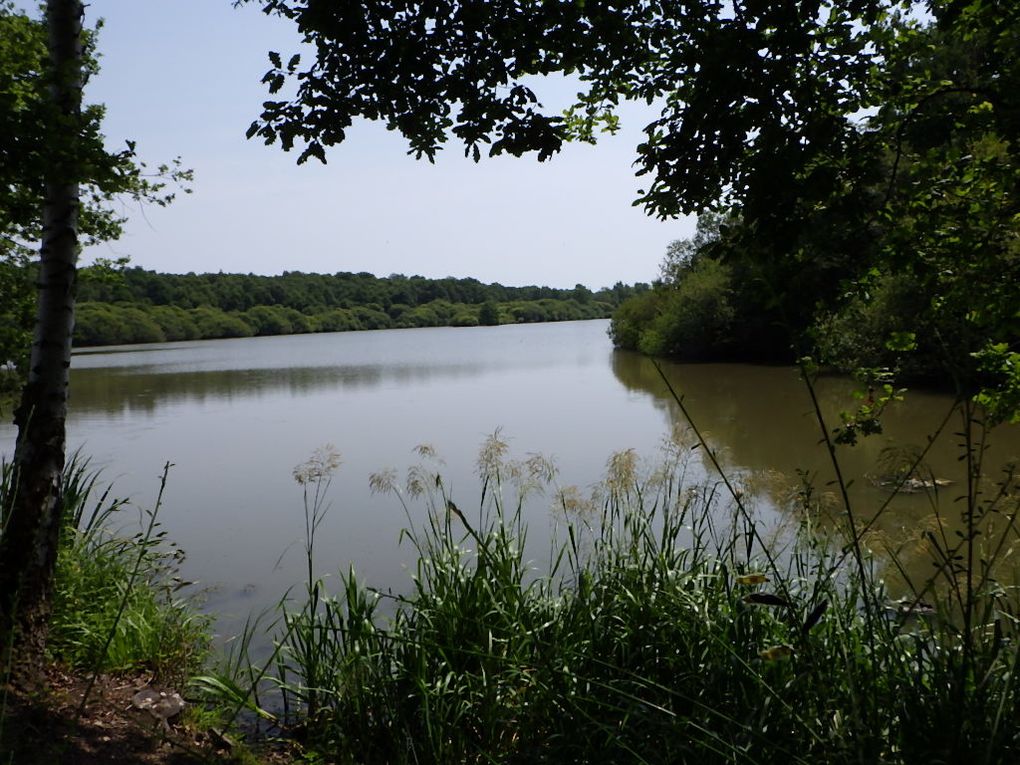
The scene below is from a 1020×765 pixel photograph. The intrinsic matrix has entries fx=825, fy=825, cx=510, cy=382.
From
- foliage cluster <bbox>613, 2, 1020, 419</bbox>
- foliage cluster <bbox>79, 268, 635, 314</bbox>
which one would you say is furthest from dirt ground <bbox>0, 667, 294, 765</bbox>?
foliage cluster <bbox>79, 268, 635, 314</bbox>

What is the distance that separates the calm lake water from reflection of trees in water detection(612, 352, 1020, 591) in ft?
0.17

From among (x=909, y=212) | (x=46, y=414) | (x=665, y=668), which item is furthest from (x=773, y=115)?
(x=46, y=414)

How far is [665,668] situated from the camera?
2998 mm

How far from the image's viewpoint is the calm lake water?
7.22 metres

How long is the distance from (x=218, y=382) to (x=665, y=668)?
23715mm

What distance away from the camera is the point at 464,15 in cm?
282

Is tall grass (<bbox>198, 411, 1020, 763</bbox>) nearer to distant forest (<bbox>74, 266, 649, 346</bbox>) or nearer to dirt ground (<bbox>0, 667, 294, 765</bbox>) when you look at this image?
dirt ground (<bbox>0, 667, 294, 765</bbox>)

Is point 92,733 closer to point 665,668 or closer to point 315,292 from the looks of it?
point 665,668

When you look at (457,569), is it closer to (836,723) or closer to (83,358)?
(836,723)

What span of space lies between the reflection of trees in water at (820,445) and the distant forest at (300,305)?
24061 millimetres

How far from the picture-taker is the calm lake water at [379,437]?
7.22 meters

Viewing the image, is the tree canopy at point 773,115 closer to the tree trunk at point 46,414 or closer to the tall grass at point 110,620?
the tree trunk at point 46,414

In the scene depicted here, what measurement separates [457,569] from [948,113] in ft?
8.46

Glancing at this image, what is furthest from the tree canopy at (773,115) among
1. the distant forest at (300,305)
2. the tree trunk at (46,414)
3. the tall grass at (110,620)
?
the distant forest at (300,305)
